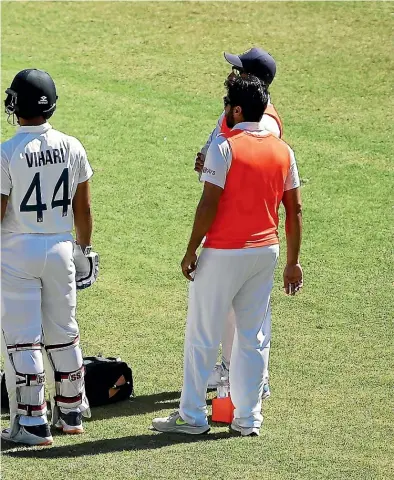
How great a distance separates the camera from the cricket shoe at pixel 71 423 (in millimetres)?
6477

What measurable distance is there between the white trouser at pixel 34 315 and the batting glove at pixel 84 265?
0.52ft

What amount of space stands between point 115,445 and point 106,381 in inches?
26.6

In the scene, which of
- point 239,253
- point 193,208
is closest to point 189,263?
point 239,253

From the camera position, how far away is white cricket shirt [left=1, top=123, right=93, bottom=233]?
19.8 feet

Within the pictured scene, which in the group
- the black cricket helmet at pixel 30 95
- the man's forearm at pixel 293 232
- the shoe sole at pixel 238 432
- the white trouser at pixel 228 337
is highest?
the black cricket helmet at pixel 30 95

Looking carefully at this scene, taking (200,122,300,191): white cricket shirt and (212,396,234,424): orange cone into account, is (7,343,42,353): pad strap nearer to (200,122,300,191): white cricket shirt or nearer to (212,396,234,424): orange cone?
(212,396,234,424): orange cone

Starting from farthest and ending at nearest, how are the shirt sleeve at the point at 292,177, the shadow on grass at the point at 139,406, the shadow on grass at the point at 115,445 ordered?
the shadow on grass at the point at 139,406
the shirt sleeve at the point at 292,177
the shadow on grass at the point at 115,445

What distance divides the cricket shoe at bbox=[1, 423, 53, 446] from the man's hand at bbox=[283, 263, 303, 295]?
64.4 inches

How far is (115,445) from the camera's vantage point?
629 centimetres

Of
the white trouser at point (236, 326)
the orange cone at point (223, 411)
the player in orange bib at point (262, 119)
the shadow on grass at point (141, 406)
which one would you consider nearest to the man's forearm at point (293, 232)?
the white trouser at point (236, 326)

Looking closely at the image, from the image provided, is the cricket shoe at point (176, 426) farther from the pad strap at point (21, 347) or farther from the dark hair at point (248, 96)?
the dark hair at point (248, 96)

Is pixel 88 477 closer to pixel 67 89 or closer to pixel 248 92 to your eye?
pixel 248 92

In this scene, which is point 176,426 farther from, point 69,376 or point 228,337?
point 228,337

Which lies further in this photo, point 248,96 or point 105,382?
point 105,382
